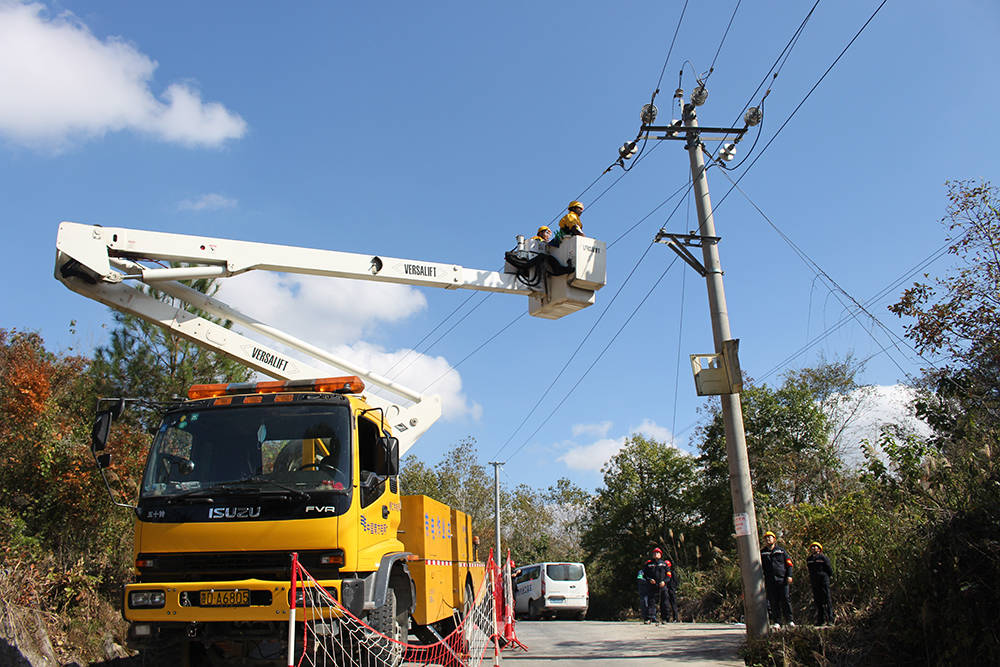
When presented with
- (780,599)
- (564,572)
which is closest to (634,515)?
(564,572)

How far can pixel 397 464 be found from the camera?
7.21m

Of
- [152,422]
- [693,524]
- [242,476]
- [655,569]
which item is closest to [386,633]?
[242,476]

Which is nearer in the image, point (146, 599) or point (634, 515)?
point (146, 599)

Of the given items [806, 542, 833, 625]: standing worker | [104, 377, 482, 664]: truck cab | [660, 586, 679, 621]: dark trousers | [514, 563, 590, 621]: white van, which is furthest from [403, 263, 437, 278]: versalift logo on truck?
[514, 563, 590, 621]: white van

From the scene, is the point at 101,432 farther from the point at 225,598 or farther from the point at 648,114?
the point at 648,114

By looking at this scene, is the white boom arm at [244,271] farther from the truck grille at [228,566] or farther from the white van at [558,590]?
the white van at [558,590]

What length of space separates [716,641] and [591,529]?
73.1 ft

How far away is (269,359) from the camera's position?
9.08m

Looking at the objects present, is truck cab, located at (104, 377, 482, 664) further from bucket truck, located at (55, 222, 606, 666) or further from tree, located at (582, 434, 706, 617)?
tree, located at (582, 434, 706, 617)

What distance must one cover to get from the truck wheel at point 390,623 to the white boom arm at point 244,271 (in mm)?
2692

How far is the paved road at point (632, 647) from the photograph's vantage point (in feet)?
32.3

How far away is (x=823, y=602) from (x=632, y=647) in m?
3.00

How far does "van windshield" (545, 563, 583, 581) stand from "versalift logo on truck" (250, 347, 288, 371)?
1553 cm

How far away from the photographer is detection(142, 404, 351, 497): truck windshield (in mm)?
6547
